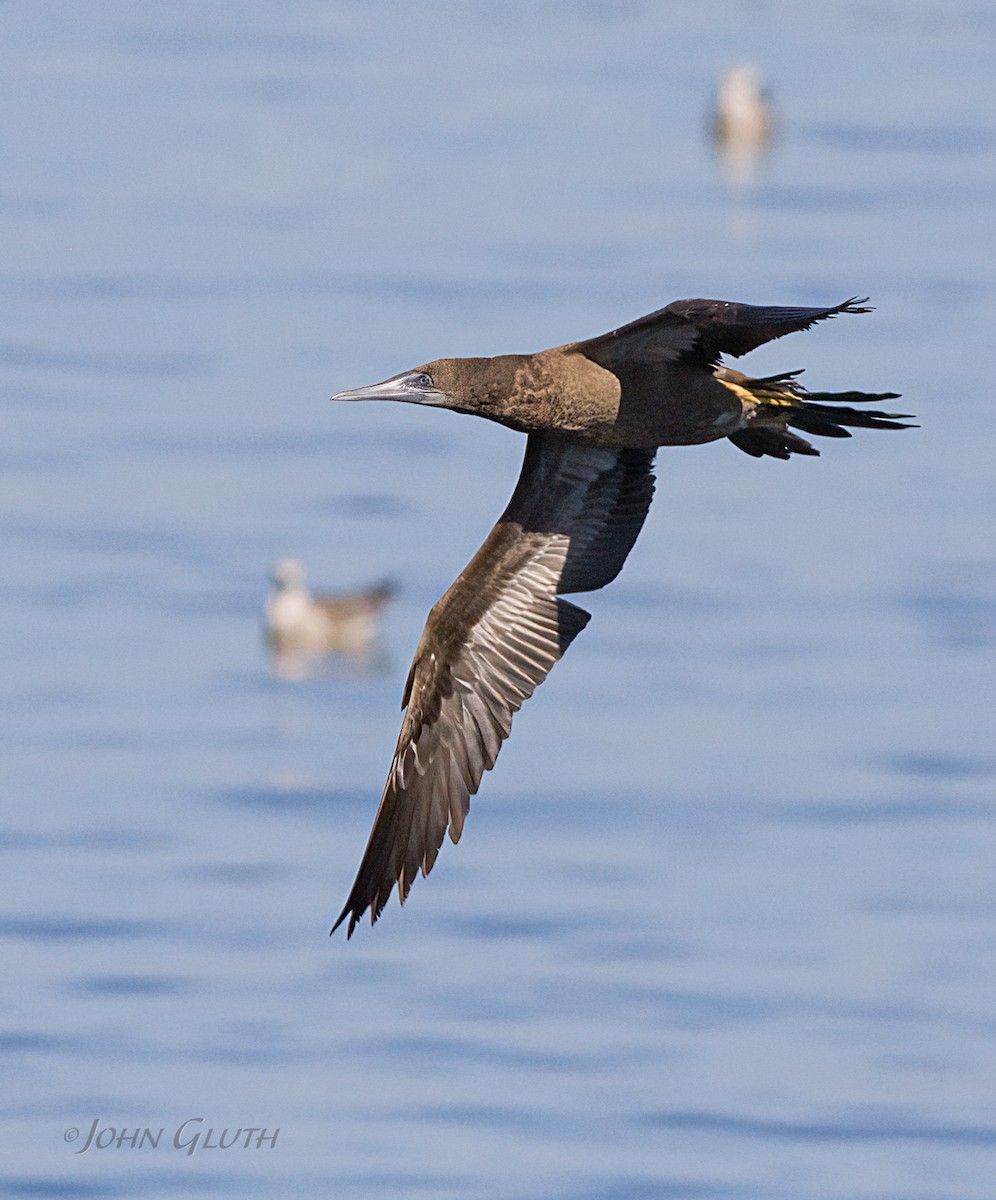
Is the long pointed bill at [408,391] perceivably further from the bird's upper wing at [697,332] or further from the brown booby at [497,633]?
the brown booby at [497,633]

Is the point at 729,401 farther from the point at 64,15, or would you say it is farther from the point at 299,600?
the point at 64,15

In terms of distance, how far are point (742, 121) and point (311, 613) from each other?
34.1 feet

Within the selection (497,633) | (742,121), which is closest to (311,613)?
(497,633)

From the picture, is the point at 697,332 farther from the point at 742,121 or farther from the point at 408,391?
the point at 742,121

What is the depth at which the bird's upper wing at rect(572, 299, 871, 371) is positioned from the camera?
803 cm

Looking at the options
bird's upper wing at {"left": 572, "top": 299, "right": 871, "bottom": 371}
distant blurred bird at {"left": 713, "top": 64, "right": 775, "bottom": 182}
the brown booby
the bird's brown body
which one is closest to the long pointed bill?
the bird's brown body

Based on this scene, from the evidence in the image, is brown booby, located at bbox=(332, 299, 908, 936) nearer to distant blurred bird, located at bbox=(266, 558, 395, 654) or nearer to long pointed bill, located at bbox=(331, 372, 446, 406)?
long pointed bill, located at bbox=(331, 372, 446, 406)

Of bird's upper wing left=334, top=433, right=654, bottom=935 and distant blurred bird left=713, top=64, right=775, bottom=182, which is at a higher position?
distant blurred bird left=713, top=64, right=775, bottom=182

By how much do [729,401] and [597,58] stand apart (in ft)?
82.2

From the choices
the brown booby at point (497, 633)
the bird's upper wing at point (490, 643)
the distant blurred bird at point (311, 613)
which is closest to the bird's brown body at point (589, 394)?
the brown booby at point (497, 633)

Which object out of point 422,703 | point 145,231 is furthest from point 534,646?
point 145,231

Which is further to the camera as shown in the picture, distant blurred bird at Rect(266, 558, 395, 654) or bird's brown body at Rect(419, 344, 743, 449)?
distant blurred bird at Rect(266, 558, 395, 654)

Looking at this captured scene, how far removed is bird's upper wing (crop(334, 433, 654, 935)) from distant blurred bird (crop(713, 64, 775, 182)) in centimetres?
1875

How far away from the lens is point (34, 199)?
26.7 metres
